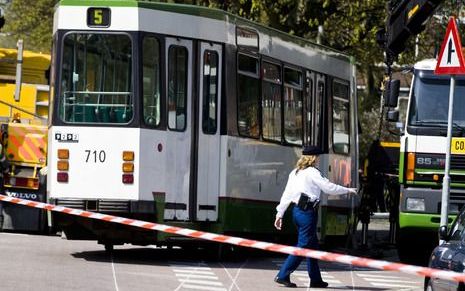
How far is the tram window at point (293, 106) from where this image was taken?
20750 mm

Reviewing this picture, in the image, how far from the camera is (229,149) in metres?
18.5

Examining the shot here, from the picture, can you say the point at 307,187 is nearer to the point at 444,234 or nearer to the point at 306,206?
the point at 306,206

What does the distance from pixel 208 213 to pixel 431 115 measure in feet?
13.6

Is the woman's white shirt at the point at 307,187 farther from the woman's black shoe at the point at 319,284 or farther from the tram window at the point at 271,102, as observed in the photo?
the tram window at the point at 271,102

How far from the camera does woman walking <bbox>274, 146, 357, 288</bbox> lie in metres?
16.1

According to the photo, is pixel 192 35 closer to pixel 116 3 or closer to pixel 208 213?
pixel 116 3

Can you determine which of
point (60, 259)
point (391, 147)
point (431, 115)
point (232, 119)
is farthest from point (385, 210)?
point (60, 259)

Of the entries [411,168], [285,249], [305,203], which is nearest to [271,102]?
[411,168]

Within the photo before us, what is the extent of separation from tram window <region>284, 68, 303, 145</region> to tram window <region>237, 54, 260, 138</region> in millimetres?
1195

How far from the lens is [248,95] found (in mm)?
19281

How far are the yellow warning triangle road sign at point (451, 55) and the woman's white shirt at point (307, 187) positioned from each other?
1.94 meters

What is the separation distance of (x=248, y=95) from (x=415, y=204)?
3.09m

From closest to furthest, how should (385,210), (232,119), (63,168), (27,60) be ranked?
(63,168) → (232,119) → (385,210) → (27,60)

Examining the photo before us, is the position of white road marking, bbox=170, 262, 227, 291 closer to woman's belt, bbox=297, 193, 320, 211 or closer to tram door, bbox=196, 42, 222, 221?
tram door, bbox=196, 42, 222, 221
